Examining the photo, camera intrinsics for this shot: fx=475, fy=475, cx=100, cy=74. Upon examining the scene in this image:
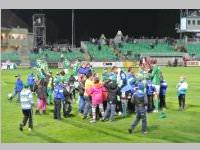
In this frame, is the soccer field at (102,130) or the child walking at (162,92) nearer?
the soccer field at (102,130)

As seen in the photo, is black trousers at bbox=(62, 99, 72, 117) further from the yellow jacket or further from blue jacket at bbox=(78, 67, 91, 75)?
blue jacket at bbox=(78, 67, 91, 75)

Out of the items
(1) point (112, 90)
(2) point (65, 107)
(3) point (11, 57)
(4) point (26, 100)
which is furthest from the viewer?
(3) point (11, 57)

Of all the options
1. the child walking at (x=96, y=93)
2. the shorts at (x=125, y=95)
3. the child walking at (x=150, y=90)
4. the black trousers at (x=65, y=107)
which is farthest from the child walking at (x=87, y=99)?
the child walking at (x=150, y=90)

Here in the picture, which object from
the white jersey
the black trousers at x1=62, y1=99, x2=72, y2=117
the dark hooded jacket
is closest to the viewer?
the white jersey

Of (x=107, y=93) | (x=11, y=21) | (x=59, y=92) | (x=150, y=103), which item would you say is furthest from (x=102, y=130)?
(x=11, y=21)

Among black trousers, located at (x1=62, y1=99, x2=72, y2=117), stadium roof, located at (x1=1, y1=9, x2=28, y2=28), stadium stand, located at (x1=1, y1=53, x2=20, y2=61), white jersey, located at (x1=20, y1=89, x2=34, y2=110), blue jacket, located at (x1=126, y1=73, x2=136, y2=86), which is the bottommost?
black trousers, located at (x1=62, y1=99, x2=72, y2=117)

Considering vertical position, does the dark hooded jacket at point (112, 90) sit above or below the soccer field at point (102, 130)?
above

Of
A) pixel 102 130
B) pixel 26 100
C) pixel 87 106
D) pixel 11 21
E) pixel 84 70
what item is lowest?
pixel 102 130

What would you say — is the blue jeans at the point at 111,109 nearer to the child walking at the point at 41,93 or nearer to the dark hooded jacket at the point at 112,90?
the dark hooded jacket at the point at 112,90

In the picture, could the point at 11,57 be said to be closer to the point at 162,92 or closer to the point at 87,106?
the point at 162,92

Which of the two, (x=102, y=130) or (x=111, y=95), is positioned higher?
(x=111, y=95)

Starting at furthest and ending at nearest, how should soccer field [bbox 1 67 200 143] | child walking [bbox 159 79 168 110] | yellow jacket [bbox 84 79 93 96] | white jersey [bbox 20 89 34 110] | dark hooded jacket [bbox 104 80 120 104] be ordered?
child walking [bbox 159 79 168 110], yellow jacket [bbox 84 79 93 96], dark hooded jacket [bbox 104 80 120 104], white jersey [bbox 20 89 34 110], soccer field [bbox 1 67 200 143]

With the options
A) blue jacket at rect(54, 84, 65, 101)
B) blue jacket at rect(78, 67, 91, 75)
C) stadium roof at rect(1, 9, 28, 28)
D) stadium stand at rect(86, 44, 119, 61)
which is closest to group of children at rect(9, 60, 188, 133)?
blue jacket at rect(54, 84, 65, 101)

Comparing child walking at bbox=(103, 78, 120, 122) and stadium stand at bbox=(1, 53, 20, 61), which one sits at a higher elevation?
stadium stand at bbox=(1, 53, 20, 61)
